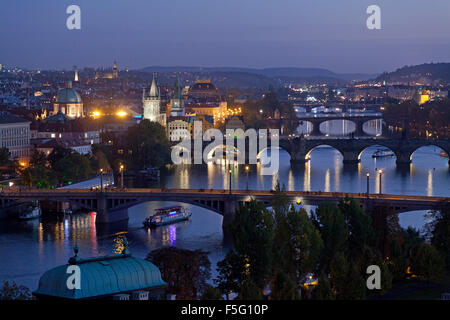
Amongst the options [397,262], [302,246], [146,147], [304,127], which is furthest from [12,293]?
[304,127]

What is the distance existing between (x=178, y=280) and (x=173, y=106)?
43.0 m

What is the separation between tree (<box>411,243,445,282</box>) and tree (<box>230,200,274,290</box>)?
212cm

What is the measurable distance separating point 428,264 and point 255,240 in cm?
249

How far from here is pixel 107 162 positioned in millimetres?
33188

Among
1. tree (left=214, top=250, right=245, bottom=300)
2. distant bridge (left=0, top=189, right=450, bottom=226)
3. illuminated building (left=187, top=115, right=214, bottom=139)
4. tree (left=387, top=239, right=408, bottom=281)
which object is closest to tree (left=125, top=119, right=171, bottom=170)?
illuminated building (left=187, top=115, right=214, bottom=139)

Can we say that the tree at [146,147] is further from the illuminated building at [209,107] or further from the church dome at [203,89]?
the church dome at [203,89]

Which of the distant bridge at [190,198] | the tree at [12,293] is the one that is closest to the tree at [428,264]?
the distant bridge at [190,198]

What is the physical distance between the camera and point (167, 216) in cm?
2281

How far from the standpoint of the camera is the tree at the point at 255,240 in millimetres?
14210

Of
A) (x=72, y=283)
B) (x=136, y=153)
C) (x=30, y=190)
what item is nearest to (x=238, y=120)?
(x=136, y=153)

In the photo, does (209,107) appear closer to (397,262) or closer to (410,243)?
(410,243)

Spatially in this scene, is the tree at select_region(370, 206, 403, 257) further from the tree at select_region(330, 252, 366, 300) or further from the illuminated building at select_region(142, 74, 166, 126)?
the illuminated building at select_region(142, 74, 166, 126)

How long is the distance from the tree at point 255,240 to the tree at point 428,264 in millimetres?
2124
